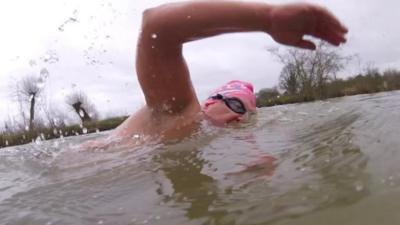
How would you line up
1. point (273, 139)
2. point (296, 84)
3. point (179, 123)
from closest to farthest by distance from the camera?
1. point (273, 139)
2. point (179, 123)
3. point (296, 84)

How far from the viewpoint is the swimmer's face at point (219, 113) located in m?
2.85

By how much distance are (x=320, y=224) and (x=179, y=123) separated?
1565 millimetres

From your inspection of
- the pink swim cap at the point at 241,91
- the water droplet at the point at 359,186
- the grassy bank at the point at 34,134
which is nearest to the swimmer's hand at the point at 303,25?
the water droplet at the point at 359,186

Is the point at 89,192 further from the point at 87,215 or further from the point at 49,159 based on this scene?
the point at 49,159

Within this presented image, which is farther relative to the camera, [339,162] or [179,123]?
[179,123]

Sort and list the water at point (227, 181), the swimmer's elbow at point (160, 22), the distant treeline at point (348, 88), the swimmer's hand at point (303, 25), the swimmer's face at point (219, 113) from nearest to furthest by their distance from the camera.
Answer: the water at point (227, 181)
the swimmer's hand at point (303, 25)
the swimmer's elbow at point (160, 22)
the swimmer's face at point (219, 113)
the distant treeline at point (348, 88)

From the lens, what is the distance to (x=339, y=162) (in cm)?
158

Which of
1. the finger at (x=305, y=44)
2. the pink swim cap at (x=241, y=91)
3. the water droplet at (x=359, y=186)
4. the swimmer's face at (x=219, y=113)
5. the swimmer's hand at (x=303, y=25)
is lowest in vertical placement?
the water droplet at (x=359, y=186)

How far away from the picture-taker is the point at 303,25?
1.64 metres

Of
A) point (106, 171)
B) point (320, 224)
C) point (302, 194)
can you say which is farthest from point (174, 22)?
point (320, 224)

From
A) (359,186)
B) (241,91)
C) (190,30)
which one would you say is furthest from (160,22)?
(241,91)

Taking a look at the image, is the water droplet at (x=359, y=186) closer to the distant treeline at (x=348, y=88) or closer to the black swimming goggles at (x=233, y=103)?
the black swimming goggles at (x=233, y=103)

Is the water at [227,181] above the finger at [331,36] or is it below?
below

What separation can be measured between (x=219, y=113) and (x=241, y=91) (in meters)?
0.27
